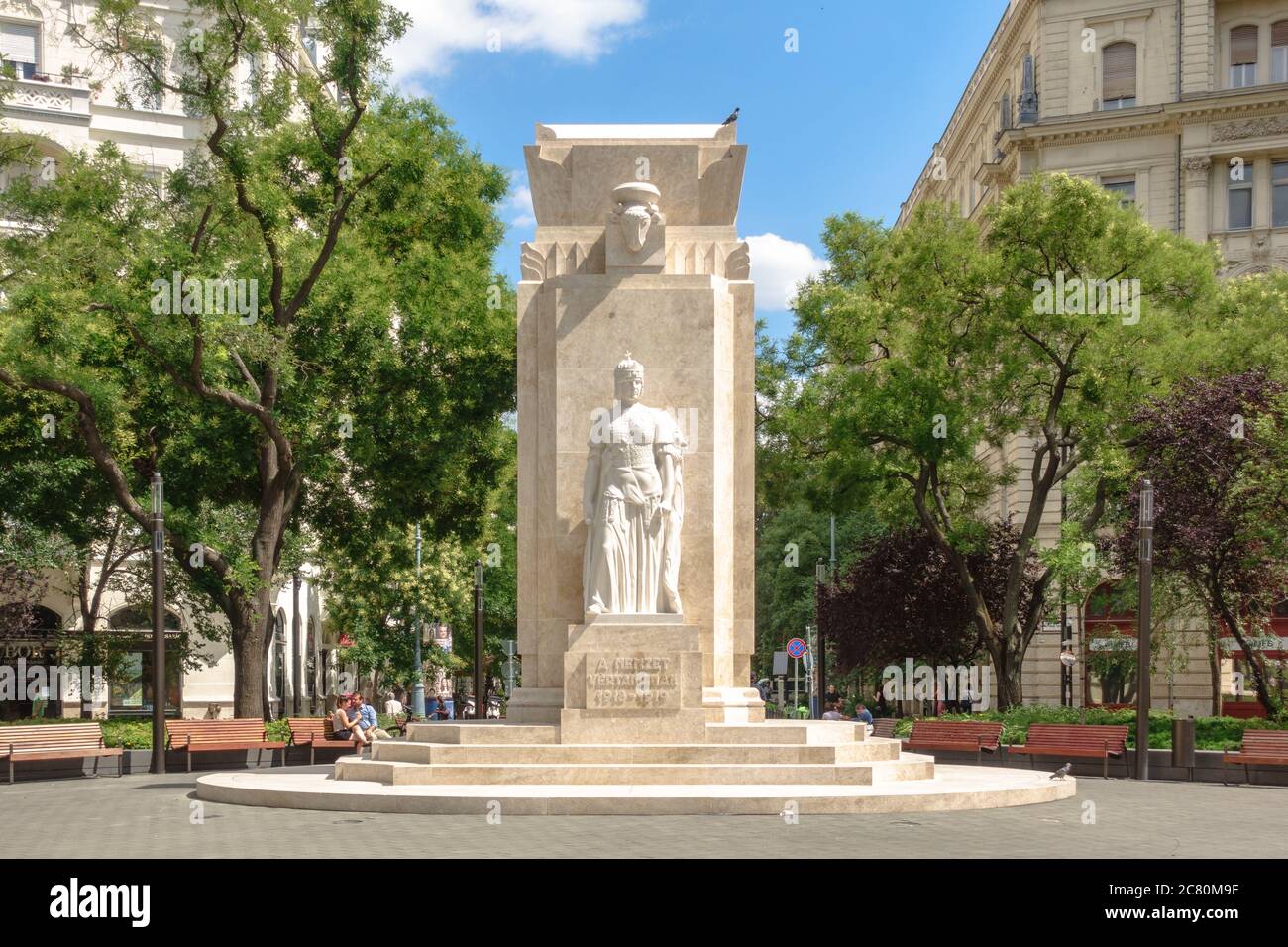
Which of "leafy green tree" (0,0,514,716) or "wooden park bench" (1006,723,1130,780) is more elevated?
"leafy green tree" (0,0,514,716)

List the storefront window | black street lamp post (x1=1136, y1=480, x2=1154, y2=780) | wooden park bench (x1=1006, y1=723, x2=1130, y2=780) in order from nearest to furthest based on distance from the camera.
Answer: black street lamp post (x1=1136, y1=480, x2=1154, y2=780)
wooden park bench (x1=1006, y1=723, x2=1130, y2=780)
the storefront window

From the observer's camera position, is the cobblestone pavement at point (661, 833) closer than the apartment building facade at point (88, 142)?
Yes

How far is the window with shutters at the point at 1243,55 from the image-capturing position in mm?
52688

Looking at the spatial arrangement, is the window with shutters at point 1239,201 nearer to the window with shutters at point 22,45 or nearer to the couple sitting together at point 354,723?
the couple sitting together at point 354,723

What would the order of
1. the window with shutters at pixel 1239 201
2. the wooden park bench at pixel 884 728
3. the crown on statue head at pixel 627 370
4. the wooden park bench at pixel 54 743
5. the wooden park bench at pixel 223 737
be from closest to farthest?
the crown on statue head at pixel 627 370 < the wooden park bench at pixel 54 743 < the wooden park bench at pixel 223 737 < the wooden park bench at pixel 884 728 < the window with shutters at pixel 1239 201

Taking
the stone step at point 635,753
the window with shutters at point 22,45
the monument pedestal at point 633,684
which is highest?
the window with shutters at point 22,45

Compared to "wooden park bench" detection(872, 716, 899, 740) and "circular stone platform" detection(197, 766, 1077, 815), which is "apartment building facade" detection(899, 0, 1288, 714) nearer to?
"wooden park bench" detection(872, 716, 899, 740)

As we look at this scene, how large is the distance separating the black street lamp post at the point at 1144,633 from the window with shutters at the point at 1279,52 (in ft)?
105

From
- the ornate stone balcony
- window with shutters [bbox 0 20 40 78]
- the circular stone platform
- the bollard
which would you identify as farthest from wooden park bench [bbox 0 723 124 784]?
window with shutters [bbox 0 20 40 78]

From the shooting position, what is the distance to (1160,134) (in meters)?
53.6

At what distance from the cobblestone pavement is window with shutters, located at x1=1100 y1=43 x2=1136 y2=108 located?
131 feet

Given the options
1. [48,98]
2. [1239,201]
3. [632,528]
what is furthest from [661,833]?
[1239,201]

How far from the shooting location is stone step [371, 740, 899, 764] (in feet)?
59.3

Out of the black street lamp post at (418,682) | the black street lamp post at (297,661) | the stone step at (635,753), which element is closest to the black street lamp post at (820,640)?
the black street lamp post at (418,682)
